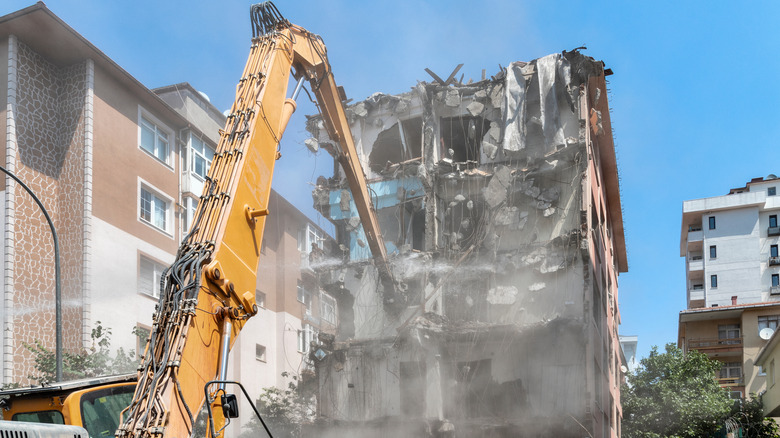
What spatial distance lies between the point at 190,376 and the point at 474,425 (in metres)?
14.6

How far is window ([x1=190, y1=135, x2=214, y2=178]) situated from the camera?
106ft

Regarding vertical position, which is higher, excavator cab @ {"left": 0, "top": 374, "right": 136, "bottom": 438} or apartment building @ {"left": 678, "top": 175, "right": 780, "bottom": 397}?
apartment building @ {"left": 678, "top": 175, "right": 780, "bottom": 397}

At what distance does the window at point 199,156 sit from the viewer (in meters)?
32.3

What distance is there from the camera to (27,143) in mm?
25547

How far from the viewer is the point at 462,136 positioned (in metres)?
26.3

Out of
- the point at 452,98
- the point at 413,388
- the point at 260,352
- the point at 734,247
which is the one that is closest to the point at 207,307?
the point at 413,388

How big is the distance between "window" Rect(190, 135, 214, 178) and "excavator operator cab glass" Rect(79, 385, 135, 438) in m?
24.0

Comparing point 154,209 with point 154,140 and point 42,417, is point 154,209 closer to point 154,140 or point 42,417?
point 154,140

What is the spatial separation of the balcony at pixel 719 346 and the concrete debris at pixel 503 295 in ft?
143

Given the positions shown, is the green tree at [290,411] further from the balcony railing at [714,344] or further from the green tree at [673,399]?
the balcony railing at [714,344]

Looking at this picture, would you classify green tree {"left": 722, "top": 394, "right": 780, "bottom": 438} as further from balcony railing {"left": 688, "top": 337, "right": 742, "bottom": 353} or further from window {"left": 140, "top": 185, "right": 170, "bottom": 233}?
window {"left": 140, "top": 185, "right": 170, "bottom": 233}

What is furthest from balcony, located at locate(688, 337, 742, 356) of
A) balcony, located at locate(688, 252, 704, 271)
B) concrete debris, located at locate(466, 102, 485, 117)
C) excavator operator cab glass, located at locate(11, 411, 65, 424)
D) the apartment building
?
excavator operator cab glass, located at locate(11, 411, 65, 424)

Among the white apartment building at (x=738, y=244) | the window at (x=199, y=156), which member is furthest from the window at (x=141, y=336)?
the white apartment building at (x=738, y=244)

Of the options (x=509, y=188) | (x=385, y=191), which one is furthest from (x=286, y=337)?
(x=509, y=188)
